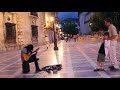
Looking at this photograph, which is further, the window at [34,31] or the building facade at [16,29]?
the window at [34,31]

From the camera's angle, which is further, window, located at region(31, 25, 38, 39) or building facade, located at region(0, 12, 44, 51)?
window, located at region(31, 25, 38, 39)

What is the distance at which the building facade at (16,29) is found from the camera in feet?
64.2

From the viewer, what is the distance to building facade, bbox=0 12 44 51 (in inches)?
770

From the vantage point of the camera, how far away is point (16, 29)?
2161cm

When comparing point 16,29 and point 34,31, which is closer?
point 16,29
